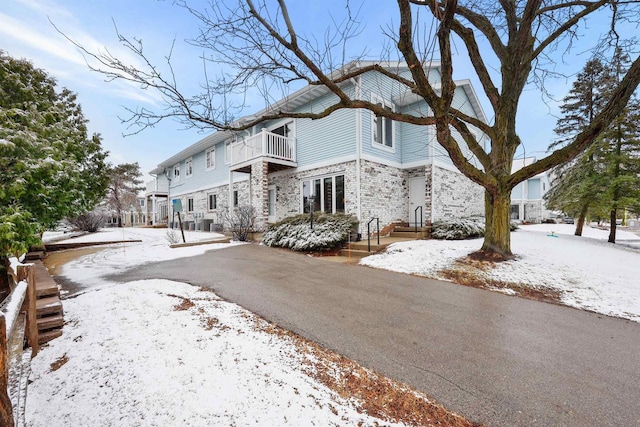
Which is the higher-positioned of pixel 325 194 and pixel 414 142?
pixel 414 142

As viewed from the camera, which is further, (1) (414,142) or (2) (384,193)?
(1) (414,142)

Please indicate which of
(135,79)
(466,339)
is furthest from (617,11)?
(135,79)

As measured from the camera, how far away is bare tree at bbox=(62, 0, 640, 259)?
4.47 meters

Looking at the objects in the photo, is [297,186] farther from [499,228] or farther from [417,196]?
[499,228]

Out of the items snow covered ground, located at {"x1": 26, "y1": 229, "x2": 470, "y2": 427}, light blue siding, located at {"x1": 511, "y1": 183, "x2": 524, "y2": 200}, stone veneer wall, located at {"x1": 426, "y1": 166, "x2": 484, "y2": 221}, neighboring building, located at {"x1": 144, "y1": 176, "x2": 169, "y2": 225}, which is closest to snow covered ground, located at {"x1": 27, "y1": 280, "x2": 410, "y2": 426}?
snow covered ground, located at {"x1": 26, "y1": 229, "x2": 470, "y2": 427}

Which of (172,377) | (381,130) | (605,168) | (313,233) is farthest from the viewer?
(381,130)

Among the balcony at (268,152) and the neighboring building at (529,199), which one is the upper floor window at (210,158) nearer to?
the balcony at (268,152)

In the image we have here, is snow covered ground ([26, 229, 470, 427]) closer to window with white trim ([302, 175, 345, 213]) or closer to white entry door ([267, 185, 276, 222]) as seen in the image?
window with white trim ([302, 175, 345, 213])

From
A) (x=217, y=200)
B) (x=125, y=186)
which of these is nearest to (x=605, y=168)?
(x=217, y=200)

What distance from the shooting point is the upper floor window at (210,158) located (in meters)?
18.1

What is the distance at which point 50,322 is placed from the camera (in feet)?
9.70

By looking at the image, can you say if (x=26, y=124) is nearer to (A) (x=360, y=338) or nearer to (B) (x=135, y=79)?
(B) (x=135, y=79)

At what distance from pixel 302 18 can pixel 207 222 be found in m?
15.1

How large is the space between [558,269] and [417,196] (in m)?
6.48
